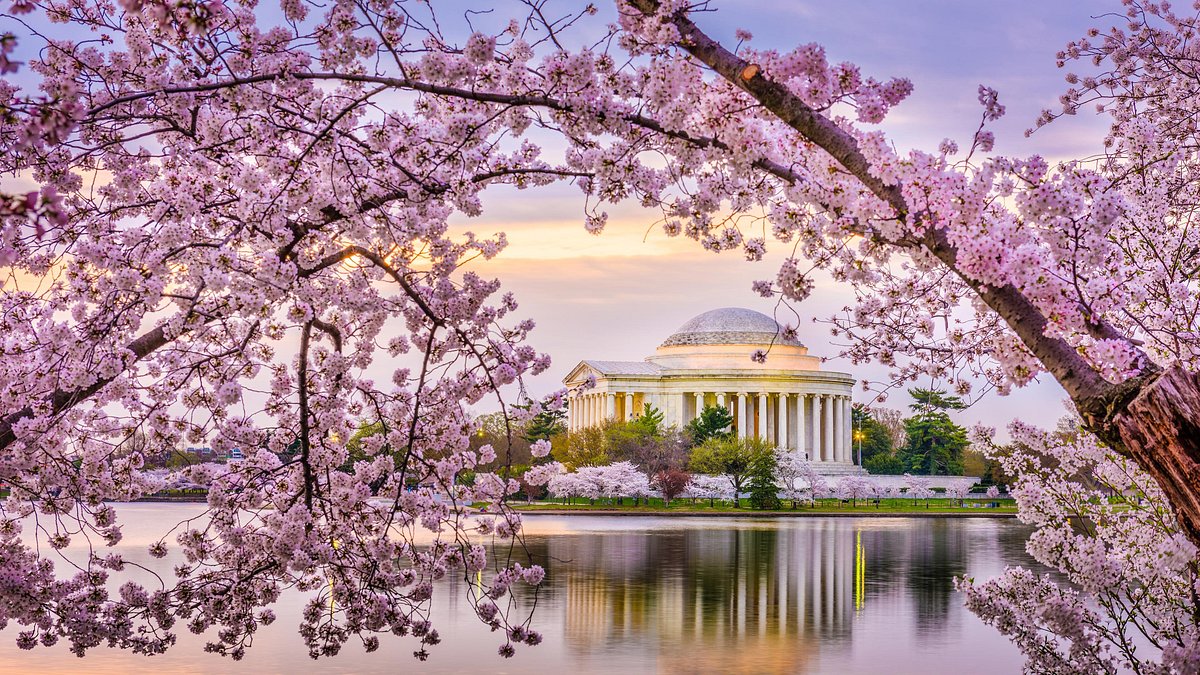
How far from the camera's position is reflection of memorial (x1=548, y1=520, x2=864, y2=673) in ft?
54.5

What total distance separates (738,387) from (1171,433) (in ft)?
319

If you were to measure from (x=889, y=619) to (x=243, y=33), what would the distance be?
15.5 m

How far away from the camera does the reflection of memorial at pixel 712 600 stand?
16.6m

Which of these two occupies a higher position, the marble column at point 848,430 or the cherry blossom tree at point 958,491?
the marble column at point 848,430

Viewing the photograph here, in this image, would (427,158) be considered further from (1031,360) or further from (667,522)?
(667,522)

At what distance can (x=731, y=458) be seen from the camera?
224 feet

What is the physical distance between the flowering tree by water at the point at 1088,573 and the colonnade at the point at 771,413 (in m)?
90.4

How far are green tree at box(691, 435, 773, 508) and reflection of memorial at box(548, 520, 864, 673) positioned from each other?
103ft

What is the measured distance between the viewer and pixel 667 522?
166ft

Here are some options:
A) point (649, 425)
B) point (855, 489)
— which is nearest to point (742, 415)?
point (649, 425)

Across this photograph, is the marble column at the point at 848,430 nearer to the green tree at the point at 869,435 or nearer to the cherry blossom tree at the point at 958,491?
the green tree at the point at 869,435

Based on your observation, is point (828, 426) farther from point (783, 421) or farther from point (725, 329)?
point (725, 329)

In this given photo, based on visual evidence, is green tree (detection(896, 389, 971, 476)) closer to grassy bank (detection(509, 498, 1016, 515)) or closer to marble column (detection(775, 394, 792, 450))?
marble column (detection(775, 394, 792, 450))

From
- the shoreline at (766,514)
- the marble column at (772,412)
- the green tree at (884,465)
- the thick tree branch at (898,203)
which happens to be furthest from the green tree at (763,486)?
the thick tree branch at (898,203)
